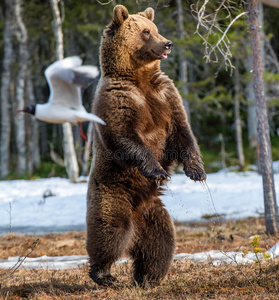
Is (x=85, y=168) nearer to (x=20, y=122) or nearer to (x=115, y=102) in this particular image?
(x=20, y=122)

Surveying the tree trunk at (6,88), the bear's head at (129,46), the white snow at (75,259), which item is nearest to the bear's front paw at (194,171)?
the bear's head at (129,46)

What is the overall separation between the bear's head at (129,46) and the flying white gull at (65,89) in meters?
0.53

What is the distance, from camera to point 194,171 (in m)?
4.29

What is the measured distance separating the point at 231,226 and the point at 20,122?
13.5 meters

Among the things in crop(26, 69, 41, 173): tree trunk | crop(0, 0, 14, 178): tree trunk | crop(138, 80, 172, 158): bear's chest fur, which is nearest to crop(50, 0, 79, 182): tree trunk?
crop(0, 0, 14, 178): tree trunk

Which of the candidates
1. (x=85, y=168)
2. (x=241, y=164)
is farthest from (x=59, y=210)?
(x=241, y=164)

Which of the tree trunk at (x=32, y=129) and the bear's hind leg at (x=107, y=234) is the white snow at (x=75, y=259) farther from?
the tree trunk at (x=32, y=129)

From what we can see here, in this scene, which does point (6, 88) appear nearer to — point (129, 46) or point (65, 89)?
point (129, 46)

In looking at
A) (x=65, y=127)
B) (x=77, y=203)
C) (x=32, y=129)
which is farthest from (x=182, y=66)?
(x=32, y=129)

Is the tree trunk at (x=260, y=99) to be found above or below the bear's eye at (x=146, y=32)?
below

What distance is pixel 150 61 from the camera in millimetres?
4477

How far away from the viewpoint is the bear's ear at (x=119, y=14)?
4387 millimetres

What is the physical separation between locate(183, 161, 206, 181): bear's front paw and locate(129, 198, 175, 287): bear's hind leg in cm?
46

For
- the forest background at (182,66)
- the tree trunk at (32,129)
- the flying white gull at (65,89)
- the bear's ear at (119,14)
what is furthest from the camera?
the tree trunk at (32,129)
